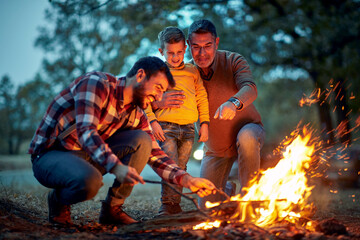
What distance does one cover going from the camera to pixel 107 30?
1625 centimetres

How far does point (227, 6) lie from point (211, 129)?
6.46 m

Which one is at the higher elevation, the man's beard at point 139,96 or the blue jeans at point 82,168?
the man's beard at point 139,96

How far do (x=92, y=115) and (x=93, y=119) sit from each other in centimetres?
3

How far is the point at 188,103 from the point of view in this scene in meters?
4.30

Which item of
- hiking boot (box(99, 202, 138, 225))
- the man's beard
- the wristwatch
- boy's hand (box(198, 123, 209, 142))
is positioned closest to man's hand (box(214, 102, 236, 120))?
the wristwatch

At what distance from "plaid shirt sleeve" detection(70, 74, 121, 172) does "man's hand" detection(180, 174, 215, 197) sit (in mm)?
809

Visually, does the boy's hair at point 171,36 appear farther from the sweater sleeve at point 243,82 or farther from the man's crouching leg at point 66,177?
the man's crouching leg at point 66,177

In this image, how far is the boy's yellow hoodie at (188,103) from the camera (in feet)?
13.9

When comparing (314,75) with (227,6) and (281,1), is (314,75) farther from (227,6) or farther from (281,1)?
(227,6)

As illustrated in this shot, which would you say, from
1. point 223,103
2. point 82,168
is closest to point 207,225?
point 82,168

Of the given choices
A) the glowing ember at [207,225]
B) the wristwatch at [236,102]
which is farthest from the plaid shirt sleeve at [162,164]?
the wristwatch at [236,102]

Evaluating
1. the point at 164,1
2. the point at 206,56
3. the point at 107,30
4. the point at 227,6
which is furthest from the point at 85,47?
the point at 206,56

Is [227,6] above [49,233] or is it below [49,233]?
above

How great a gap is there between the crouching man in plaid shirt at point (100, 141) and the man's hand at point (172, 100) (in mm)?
612
